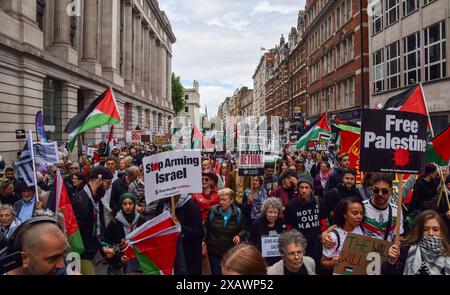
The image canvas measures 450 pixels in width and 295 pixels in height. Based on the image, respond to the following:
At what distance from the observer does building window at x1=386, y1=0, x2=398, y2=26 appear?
24.6 meters

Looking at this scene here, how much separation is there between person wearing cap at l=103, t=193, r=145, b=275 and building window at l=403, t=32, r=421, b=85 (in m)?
21.1

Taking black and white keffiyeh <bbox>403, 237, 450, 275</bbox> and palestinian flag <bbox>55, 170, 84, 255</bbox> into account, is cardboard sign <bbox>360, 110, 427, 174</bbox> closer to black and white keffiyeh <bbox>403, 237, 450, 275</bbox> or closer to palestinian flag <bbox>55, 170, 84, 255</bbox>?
black and white keffiyeh <bbox>403, 237, 450, 275</bbox>

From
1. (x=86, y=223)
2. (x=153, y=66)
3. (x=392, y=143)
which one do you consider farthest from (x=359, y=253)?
(x=153, y=66)

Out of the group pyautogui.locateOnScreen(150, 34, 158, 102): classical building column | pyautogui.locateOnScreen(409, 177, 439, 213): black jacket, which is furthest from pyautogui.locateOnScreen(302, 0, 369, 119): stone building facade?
pyautogui.locateOnScreen(150, 34, 158, 102): classical building column

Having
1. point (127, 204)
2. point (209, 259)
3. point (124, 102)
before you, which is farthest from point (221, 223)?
point (124, 102)

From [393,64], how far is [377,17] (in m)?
4.25

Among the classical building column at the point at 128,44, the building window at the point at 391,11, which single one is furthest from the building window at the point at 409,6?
the classical building column at the point at 128,44

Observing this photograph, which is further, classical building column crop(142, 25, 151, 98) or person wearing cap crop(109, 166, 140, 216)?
classical building column crop(142, 25, 151, 98)

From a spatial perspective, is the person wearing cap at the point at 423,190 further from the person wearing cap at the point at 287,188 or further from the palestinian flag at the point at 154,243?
the palestinian flag at the point at 154,243

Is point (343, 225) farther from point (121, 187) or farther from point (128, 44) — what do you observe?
point (128, 44)

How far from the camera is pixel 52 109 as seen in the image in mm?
24219

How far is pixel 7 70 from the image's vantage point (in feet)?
57.2

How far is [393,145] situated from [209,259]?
2.88 m

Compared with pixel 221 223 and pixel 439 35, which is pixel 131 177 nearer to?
pixel 221 223
